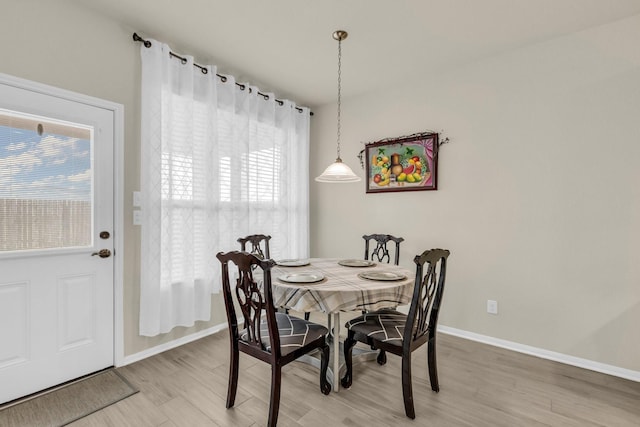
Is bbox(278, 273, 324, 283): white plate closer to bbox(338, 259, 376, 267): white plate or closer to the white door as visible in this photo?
bbox(338, 259, 376, 267): white plate

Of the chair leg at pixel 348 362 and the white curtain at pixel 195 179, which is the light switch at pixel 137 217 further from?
the chair leg at pixel 348 362

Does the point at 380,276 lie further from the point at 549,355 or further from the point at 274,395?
the point at 549,355

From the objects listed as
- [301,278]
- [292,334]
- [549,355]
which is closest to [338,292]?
[301,278]

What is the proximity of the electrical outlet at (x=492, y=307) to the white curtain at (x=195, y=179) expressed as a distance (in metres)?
2.20

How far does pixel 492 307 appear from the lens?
2865mm

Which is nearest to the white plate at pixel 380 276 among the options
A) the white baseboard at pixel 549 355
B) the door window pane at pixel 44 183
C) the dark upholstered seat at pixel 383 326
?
the dark upholstered seat at pixel 383 326

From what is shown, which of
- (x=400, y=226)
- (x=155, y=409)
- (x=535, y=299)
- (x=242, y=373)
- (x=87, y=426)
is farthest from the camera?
(x=400, y=226)

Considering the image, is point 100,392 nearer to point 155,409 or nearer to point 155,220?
point 155,409

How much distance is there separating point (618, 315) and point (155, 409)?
3.25 m

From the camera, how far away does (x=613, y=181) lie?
2.36m

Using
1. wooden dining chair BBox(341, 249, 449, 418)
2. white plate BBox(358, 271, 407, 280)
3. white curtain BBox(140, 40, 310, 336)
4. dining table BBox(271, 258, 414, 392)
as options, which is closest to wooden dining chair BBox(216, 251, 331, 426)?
dining table BBox(271, 258, 414, 392)

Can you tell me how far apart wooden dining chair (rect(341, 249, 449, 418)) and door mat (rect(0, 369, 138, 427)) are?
1478 millimetres

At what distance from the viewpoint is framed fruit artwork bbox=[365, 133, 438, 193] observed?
319cm

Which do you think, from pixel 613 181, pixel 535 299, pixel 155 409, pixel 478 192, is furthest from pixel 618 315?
pixel 155 409
